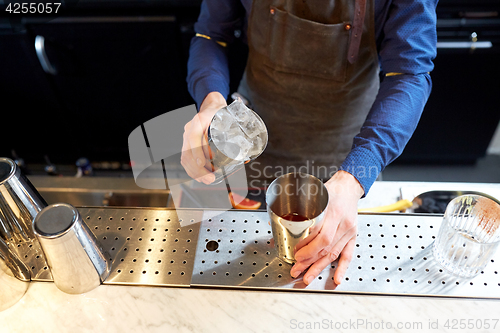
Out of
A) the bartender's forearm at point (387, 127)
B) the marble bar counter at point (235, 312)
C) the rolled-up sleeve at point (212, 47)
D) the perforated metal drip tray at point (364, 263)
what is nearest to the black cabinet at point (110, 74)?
the rolled-up sleeve at point (212, 47)

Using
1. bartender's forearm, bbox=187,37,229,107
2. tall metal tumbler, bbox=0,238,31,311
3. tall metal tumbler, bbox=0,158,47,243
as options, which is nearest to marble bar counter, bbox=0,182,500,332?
tall metal tumbler, bbox=0,238,31,311

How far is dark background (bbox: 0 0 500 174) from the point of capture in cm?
202

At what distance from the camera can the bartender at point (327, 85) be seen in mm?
882

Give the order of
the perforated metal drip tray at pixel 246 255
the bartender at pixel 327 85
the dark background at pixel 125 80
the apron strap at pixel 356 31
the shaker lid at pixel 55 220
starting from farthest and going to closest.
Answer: the dark background at pixel 125 80, the apron strap at pixel 356 31, the bartender at pixel 327 85, the perforated metal drip tray at pixel 246 255, the shaker lid at pixel 55 220

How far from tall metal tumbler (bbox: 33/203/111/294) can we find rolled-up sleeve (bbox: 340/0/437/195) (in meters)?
0.60

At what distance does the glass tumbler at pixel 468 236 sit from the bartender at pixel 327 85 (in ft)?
0.60

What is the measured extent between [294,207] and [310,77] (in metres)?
0.59

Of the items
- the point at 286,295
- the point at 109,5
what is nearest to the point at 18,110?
the point at 109,5

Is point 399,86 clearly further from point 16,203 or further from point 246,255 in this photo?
point 16,203

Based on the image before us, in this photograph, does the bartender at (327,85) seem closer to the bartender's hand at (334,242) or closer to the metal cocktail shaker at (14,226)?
the bartender's hand at (334,242)

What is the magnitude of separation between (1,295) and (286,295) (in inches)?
22.1

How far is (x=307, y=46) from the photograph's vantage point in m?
1.21

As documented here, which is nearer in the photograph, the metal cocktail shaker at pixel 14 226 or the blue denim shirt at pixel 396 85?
the metal cocktail shaker at pixel 14 226

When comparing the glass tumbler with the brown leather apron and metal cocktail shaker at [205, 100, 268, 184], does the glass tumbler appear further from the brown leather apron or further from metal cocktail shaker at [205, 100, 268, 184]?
the brown leather apron
